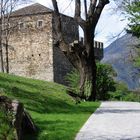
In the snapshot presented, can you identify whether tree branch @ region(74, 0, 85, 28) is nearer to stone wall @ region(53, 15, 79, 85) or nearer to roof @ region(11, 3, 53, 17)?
stone wall @ region(53, 15, 79, 85)

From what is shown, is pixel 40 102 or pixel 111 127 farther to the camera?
pixel 40 102

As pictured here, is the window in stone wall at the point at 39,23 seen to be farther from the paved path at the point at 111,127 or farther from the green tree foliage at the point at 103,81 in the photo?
the paved path at the point at 111,127

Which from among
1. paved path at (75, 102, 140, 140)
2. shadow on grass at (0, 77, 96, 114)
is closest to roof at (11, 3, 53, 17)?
shadow on grass at (0, 77, 96, 114)

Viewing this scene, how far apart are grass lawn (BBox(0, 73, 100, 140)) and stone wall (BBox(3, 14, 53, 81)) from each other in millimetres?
34734

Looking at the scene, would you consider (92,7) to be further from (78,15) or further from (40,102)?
(40,102)

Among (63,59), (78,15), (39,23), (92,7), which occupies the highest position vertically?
(39,23)

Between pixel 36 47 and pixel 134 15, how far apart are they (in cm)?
2158

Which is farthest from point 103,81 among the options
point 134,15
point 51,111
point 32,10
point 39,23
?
point 32,10

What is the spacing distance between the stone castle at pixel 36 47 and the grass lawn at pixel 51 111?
34508mm

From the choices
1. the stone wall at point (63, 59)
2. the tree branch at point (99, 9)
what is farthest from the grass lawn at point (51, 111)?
the stone wall at point (63, 59)

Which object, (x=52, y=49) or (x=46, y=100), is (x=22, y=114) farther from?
(x=52, y=49)

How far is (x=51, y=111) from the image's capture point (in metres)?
17.3

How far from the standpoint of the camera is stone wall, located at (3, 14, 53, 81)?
59312mm

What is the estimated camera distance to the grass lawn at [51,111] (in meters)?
12.2
